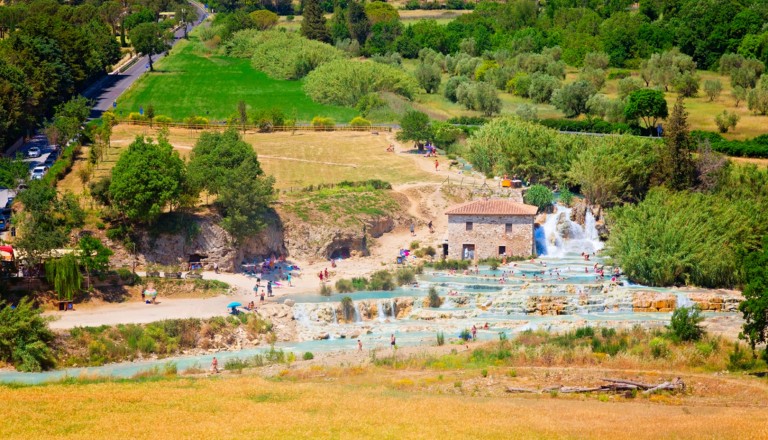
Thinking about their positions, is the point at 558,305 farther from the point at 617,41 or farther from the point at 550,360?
the point at 617,41

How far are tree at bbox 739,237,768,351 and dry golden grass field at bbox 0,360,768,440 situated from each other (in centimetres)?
280

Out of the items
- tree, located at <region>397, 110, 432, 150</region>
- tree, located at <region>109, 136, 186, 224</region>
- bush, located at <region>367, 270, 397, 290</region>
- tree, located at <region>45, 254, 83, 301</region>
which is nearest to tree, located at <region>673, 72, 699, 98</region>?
tree, located at <region>397, 110, 432, 150</region>

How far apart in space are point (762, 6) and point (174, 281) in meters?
121

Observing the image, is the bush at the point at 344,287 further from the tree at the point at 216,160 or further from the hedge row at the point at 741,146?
the hedge row at the point at 741,146

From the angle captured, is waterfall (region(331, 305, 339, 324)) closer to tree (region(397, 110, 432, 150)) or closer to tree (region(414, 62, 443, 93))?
tree (region(397, 110, 432, 150))

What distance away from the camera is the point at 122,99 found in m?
147

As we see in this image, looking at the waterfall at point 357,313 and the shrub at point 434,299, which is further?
the shrub at point 434,299

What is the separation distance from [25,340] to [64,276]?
330 inches

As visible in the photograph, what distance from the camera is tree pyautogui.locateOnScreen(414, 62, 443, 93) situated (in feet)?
526

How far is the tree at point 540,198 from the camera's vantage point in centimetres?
10025

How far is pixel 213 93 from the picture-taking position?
6220 inches

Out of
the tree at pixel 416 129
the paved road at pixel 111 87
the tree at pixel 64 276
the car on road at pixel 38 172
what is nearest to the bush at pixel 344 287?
the tree at pixel 64 276

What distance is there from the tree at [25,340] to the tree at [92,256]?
8.65 m

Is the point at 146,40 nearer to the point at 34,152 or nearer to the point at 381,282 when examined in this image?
the point at 34,152
